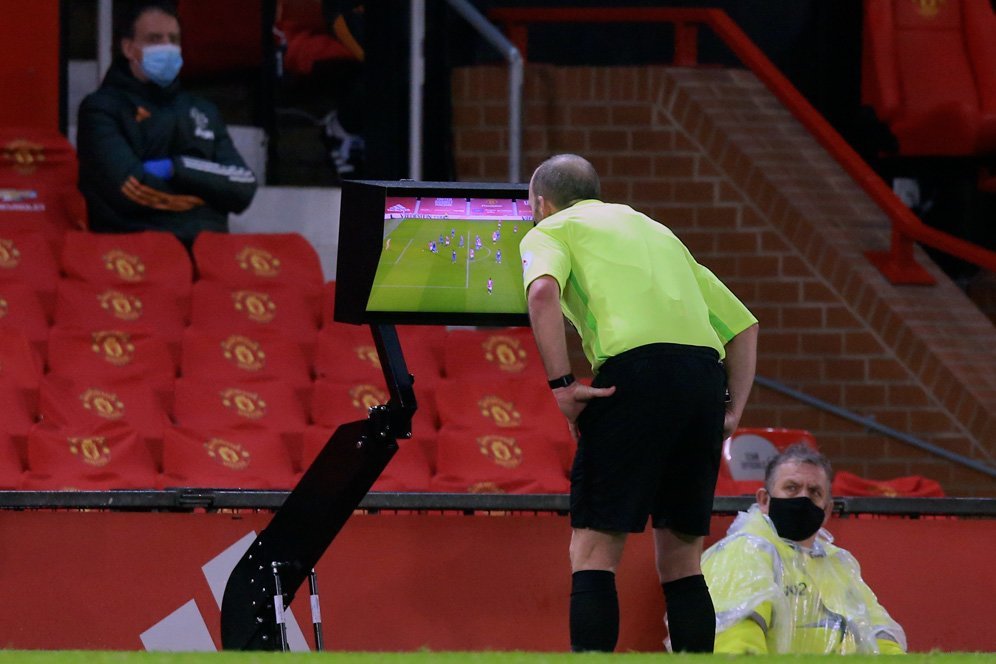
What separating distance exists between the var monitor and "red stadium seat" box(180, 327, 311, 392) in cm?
208

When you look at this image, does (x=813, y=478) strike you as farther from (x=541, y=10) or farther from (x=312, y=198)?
(x=541, y=10)

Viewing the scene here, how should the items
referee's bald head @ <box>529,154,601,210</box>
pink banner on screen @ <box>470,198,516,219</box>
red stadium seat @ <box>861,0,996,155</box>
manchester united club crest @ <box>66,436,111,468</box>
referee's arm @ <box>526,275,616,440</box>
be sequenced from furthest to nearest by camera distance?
red stadium seat @ <box>861,0,996,155</box> < manchester united club crest @ <box>66,436,111,468</box> < pink banner on screen @ <box>470,198,516,219</box> < referee's bald head @ <box>529,154,601,210</box> < referee's arm @ <box>526,275,616,440</box>

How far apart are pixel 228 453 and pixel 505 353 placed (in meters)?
1.18

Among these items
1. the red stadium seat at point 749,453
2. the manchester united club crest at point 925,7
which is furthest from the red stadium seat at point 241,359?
the manchester united club crest at point 925,7

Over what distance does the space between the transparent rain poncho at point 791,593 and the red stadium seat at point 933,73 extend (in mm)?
4540

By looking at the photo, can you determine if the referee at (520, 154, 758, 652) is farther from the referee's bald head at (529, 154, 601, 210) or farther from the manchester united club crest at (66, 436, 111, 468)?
the manchester united club crest at (66, 436, 111, 468)

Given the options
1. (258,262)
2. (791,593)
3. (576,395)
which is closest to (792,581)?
(791,593)

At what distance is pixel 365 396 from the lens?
6512 millimetres

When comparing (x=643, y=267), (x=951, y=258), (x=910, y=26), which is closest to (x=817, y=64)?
(x=910, y=26)

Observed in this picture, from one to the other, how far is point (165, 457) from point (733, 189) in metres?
3.49

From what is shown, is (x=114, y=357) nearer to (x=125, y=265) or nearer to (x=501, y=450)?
(x=125, y=265)

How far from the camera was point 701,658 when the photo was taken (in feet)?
11.5

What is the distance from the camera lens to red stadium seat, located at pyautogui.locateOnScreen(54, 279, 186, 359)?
261 inches

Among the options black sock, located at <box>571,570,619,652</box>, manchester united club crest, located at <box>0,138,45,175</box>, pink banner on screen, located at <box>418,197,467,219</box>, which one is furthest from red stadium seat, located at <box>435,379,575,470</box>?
black sock, located at <box>571,570,619,652</box>
